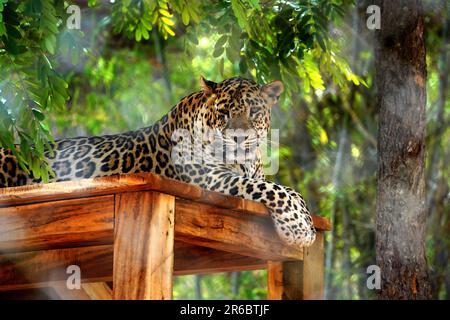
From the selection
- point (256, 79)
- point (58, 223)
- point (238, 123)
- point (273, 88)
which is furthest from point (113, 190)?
point (256, 79)

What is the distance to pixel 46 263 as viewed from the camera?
20.9 ft

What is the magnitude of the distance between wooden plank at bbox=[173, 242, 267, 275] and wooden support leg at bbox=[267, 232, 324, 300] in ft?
0.56

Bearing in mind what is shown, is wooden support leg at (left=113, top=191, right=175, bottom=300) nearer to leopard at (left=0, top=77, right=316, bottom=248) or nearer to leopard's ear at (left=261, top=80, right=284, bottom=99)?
leopard at (left=0, top=77, right=316, bottom=248)

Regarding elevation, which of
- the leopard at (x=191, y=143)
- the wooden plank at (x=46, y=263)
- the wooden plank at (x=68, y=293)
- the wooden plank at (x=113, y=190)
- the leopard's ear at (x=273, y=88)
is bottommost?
the wooden plank at (x=68, y=293)

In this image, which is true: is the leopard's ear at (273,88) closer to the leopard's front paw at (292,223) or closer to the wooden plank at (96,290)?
the leopard's front paw at (292,223)

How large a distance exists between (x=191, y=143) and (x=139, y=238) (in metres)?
2.42

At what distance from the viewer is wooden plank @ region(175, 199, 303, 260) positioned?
5352mm

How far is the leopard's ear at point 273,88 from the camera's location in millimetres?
7180

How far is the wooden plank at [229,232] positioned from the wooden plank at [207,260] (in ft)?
0.94

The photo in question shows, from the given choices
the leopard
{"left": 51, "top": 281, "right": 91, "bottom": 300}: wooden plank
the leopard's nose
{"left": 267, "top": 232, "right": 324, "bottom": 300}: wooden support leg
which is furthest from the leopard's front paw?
{"left": 51, "top": 281, "right": 91, "bottom": 300}: wooden plank

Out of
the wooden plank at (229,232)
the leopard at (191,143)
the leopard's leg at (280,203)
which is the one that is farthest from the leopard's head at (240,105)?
the wooden plank at (229,232)

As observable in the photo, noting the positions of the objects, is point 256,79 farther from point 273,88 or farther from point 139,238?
point 139,238

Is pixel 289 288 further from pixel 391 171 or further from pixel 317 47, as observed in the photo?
pixel 317 47

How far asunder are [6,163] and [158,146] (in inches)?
46.6
